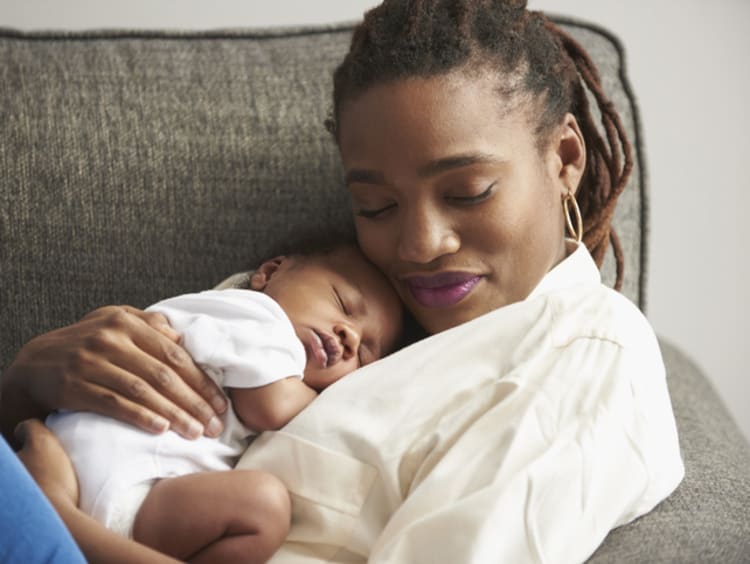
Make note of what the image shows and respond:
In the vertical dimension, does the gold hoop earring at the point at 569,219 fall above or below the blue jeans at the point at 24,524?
above

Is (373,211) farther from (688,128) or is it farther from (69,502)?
(688,128)

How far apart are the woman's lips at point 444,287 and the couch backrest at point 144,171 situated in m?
0.28

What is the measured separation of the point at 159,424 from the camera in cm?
106

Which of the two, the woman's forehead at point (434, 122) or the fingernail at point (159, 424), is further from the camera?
the woman's forehead at point (434, 122)

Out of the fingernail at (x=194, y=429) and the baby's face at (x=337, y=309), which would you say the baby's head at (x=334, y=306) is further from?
the fingernail at (x=194, y=429)

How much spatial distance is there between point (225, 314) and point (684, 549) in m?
0.53

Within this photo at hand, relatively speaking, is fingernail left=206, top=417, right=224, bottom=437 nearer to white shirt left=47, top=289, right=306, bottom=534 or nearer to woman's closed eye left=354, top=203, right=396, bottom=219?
white shirt left=47, top=289, right=306, bottom=534

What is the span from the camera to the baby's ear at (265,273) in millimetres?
1294

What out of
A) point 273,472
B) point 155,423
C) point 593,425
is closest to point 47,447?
point 155,423

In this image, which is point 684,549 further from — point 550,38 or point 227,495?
point 550,38

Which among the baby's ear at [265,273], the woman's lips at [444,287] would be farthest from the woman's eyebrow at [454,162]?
the baby's ear at [265,273]

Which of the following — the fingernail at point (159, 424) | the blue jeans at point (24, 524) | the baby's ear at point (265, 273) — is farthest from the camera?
the baby's ear at point (265, 273)

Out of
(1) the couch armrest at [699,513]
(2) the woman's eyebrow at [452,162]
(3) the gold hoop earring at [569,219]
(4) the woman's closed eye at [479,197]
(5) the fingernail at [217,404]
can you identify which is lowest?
(1) the couch armrest at [699,513]

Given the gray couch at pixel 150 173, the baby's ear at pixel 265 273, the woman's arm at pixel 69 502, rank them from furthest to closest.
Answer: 1. the gray couch at pixel 150 173
2. the baby's ear at pixel 265 273
3. the woman's arm at pixel 69 502
